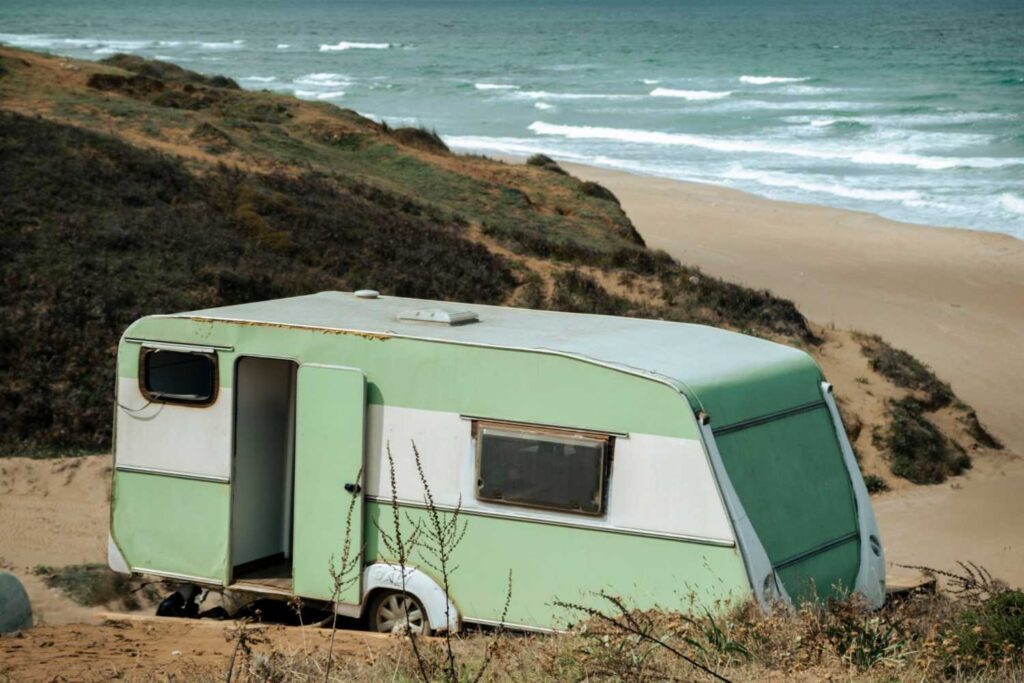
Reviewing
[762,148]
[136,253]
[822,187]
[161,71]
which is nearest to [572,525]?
[136,253]

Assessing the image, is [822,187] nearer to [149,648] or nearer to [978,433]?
[978,433]

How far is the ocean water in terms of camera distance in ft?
141

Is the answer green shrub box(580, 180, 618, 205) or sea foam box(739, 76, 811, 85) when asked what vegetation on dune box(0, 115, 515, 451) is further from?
sea foam box(739, 76, 811, 85)

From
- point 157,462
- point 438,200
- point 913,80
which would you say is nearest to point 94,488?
point 157,462

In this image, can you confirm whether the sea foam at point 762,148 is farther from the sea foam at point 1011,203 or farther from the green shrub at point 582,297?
the green shrub at point 582,297

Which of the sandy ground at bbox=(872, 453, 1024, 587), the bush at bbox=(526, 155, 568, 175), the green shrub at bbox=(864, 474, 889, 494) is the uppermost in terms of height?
the bush at bbox=(526, 155, 568, 175)

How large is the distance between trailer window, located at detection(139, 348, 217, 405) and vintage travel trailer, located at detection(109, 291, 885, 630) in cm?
2

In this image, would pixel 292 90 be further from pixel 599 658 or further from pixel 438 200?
pixel 599 658

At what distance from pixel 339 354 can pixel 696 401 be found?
7.88ft

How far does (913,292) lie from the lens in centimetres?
2652

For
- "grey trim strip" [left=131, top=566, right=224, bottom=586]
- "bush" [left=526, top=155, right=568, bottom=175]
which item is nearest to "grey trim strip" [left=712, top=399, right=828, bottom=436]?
"grey trim strip" [left=131, top=566, right=224, bottom=586]

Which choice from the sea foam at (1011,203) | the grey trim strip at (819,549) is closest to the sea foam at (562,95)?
the sea foam at (1011,203)

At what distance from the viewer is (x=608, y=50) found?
103562mm

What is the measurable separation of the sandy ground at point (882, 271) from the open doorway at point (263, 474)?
40.5 feet
